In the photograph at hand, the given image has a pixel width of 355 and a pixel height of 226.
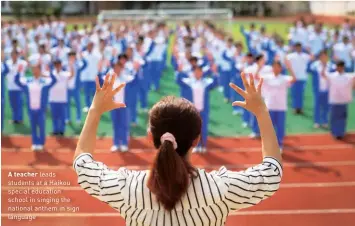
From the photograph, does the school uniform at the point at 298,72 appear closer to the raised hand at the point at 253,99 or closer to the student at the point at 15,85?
the student at the point at 15,85

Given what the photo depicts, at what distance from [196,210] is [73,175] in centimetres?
457

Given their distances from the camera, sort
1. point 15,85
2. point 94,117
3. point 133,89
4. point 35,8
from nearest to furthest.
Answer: point 94,117, point 133,89, point 15,85, point 35,8

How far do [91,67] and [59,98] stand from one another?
175 centimetres

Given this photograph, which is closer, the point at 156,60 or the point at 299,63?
the point at 299,63

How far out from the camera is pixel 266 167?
171cm

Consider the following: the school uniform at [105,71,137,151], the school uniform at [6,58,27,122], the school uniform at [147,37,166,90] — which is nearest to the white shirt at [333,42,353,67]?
the school uniform at [147,37,166,90]

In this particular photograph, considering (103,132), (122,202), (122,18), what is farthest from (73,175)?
(122,18)

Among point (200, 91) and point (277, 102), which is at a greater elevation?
point (200, 91)

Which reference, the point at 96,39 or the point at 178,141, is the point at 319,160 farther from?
the point at 96,39

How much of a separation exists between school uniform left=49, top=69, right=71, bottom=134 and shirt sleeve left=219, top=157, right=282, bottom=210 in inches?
249

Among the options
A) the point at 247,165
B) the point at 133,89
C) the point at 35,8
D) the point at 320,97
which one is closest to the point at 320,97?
the point at 320,97

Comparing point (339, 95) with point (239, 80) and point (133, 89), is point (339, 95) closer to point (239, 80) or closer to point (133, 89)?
point (239, 80)

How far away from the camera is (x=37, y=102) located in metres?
7.07

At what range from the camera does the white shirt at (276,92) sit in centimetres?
707
